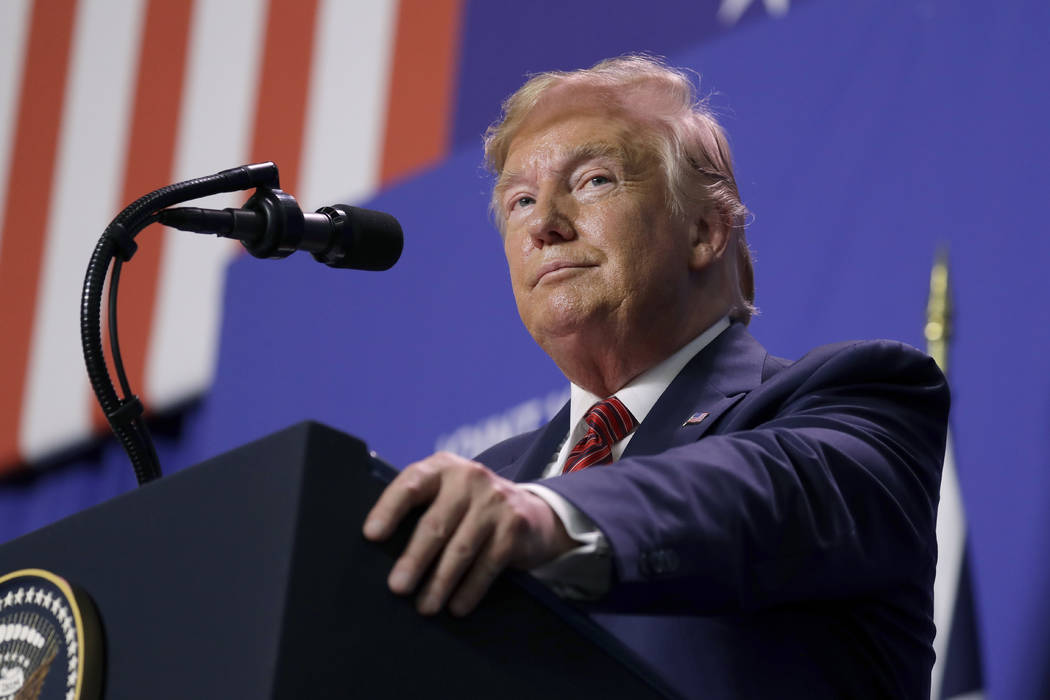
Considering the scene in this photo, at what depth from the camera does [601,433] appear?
1.46 meters

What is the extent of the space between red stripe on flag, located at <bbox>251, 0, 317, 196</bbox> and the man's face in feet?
7.51

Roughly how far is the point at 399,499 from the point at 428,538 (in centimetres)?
3

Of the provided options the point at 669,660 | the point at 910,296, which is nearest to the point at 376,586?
→ the point at 669,660

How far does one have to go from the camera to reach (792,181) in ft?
7.18

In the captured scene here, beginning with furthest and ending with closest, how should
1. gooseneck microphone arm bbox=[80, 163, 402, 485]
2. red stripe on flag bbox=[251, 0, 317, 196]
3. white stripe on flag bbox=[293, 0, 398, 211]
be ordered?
red stripe on flag bbox=[251, 0, 317, 196]
white stripe on flag bbox=[293, 0, 398, 211]
gooseneck microphone arm bbox=[80, 163, 402, 485]

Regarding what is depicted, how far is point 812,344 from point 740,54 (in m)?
0.59

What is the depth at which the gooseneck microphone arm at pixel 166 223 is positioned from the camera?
3.46ft

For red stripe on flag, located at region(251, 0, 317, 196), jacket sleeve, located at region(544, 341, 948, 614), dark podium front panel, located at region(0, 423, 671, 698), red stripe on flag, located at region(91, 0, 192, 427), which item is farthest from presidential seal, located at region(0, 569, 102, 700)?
red stripe on flag, located at region(91, 0, 192, 427)

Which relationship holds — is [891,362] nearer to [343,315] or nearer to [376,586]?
[376,586]

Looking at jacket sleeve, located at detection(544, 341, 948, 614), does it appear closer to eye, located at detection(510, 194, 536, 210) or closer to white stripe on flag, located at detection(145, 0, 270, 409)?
eye, located at detection(510, 194, 536, 210)

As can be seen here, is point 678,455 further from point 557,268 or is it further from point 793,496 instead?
point 557,268

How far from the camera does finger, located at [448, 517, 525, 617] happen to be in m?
0.75

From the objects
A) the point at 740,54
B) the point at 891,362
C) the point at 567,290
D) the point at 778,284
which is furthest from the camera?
the point at 740,54

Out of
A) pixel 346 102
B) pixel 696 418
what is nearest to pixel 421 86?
pixel 346 102
